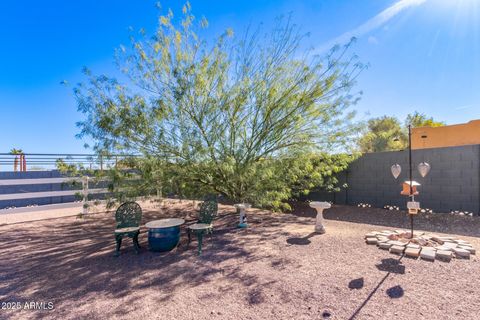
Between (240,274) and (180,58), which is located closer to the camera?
(240,274)

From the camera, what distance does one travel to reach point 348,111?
18.2 feet

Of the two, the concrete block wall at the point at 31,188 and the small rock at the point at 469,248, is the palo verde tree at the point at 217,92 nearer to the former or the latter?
the small rock at the point at 469,248

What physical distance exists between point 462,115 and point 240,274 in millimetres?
14863

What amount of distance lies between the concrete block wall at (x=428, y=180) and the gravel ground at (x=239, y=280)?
1.43m

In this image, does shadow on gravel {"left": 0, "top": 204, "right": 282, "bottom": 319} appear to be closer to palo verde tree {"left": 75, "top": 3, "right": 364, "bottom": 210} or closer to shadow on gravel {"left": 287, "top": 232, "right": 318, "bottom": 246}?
shadow on gravel {"left": 287, "top": 232, "right": 318, "bottom": 246}

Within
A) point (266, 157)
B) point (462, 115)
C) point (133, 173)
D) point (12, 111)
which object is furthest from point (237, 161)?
point (462, 115)

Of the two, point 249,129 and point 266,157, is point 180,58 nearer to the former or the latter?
point 249,129

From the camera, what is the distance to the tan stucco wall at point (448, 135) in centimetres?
1059

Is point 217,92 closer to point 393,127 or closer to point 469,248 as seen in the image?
point 469,248

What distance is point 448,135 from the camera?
11.3 m

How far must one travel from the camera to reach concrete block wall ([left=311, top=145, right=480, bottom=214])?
579 centimetres

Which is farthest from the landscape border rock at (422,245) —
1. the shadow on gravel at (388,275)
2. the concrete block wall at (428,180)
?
the concrete block wall at (428,180)

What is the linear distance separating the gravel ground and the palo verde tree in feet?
5.32

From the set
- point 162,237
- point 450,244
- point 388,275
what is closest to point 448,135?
point 450,244
